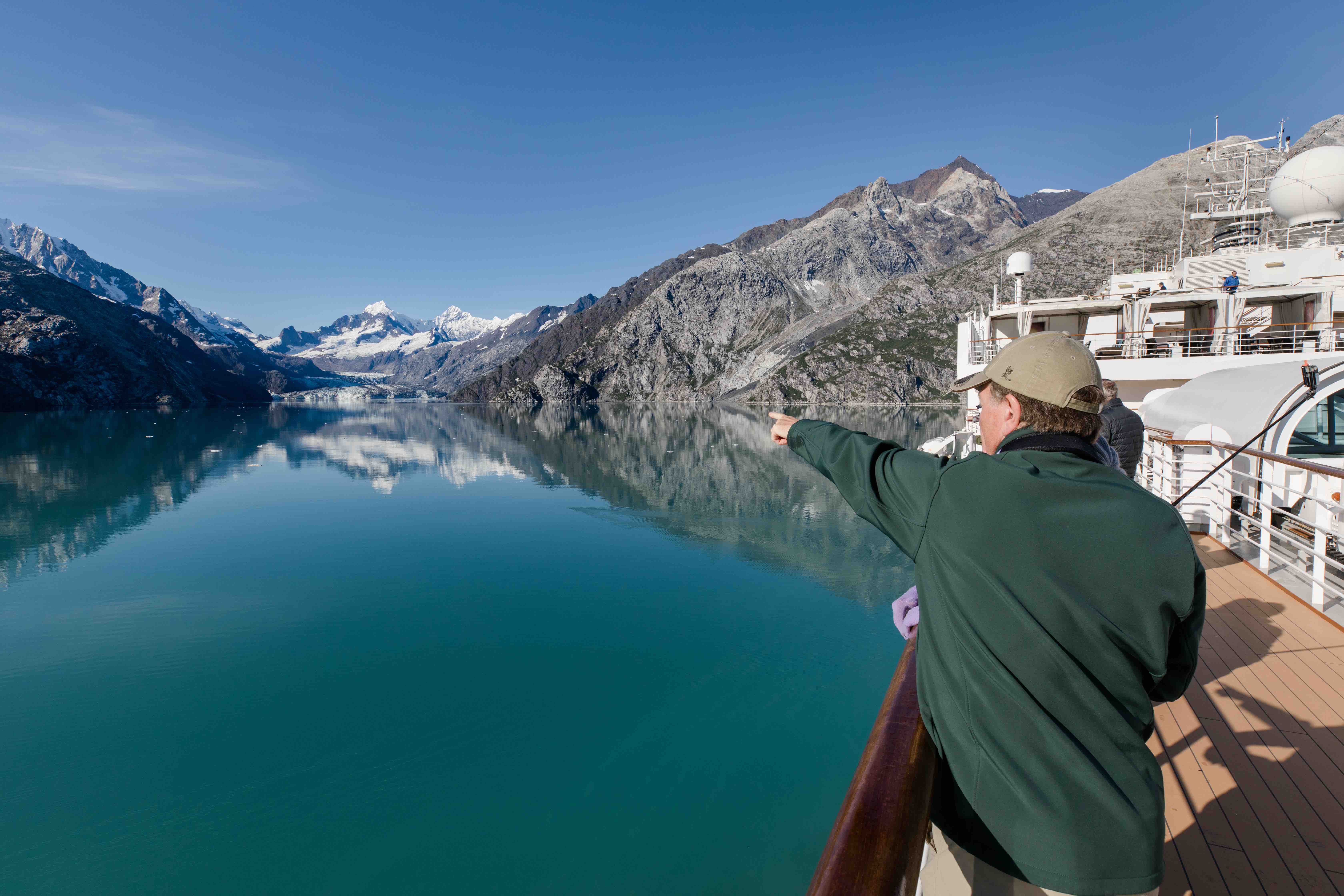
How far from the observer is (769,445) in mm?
56250

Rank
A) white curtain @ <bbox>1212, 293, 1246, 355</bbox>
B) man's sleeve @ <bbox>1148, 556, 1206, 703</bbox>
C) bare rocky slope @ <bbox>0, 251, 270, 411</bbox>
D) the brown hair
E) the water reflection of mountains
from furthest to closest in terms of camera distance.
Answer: bare rocky slope @ <bbox>0, 251, 270, 411</bbox>, white curtain @ <bbox>1212, 293, 1246, 355</bbox>, the water reflection of mountains, the brown hair, man's sleeve @ <bbox>1148, 556, 1206, 703</bbox>

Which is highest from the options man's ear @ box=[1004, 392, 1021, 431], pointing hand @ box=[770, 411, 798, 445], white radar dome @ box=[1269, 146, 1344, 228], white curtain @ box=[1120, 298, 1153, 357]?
white radar dome @ box=[1269, 146, 1344, 228]

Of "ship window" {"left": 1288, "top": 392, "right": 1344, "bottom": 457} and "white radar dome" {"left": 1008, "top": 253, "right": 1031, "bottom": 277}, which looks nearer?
"ship window" {"left": 1288, "top": 392, "right": 1344, "bottom": 457}

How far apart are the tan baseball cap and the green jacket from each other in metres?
0.28

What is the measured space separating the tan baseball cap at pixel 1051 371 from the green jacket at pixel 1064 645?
10.8 inches

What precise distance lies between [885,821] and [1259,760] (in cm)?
483

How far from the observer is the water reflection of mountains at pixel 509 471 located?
2284 centimetres

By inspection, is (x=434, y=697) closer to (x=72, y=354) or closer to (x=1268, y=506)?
(x=1268, y=506)

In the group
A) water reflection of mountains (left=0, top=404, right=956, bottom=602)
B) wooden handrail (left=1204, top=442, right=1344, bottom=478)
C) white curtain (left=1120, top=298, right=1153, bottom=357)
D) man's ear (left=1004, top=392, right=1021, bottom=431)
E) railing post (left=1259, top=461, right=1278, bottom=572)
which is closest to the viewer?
man's ear (left=1004, top=392, right=1021, bottom=431)

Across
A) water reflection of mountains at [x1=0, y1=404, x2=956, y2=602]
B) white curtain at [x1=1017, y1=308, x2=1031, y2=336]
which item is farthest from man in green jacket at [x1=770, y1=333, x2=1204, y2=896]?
white curtain at [x1=1017, y1=308, x2=1031, y2=336]

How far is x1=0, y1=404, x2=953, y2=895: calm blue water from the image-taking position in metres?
8.10

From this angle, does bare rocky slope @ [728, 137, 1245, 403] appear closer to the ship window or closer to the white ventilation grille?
the white ventilation grille

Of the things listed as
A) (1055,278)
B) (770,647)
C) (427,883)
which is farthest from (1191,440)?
(1055,278)

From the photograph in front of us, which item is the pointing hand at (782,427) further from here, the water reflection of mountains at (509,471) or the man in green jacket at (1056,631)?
the water reflection of mountains at (509,471)
